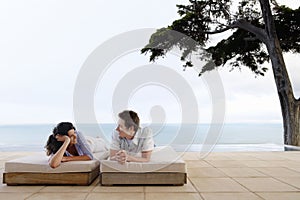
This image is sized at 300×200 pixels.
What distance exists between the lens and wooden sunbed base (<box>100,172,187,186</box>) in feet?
11.6

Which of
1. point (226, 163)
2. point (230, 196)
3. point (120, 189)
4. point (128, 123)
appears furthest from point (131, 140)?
point (226, 163)

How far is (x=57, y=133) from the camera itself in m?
3.60

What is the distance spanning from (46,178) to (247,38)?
7.99 m

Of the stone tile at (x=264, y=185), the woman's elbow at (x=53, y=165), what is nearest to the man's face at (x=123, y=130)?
the woman's elbow at (x=53, y=165)

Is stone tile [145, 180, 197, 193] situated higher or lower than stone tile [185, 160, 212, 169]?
lower

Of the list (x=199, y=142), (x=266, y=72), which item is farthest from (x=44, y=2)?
(x=266, y=72)

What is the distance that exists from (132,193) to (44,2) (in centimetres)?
820

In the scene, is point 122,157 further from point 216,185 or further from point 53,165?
point 216,185

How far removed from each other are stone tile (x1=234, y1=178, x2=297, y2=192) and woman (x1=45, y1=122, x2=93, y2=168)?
1.81m

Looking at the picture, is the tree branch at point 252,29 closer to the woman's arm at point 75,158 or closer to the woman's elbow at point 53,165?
the woman's arm at point 75,158

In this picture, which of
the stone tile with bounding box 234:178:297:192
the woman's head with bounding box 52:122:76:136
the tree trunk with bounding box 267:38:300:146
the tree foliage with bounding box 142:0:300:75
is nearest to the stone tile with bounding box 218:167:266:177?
the stone tile with bounding box 234:178:297:192

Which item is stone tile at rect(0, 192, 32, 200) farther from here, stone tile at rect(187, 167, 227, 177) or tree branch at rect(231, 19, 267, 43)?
tree branch at rect(231, 19, 267, 43)

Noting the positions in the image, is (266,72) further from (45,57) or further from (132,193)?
(132,193)

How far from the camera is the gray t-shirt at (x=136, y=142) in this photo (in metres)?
3.56
